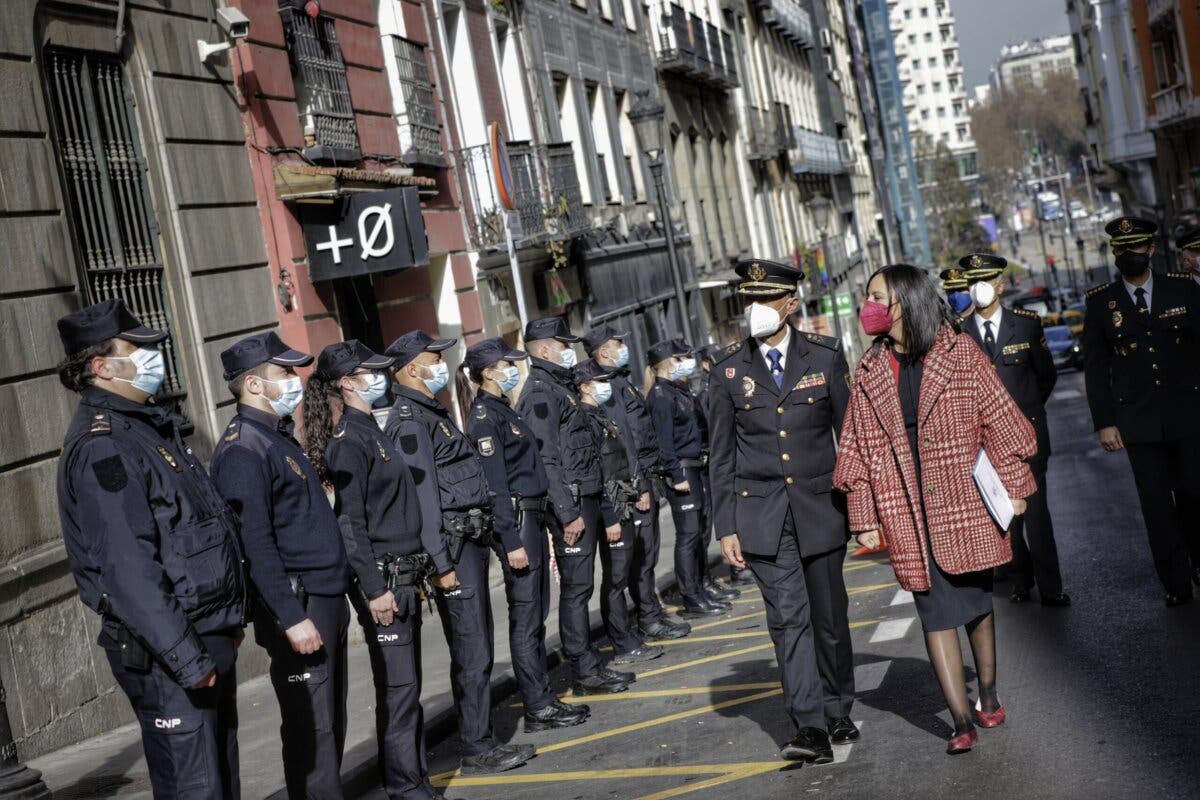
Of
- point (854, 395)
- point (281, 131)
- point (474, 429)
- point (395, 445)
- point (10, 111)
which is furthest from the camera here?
point (281, 131)

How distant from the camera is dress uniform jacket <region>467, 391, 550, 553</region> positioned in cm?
926

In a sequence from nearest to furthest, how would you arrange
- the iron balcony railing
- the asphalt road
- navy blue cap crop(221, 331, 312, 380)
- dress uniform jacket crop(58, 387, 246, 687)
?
dress uniform jacket crop(58, 387, 246, 687) < the asphalt road < navy blue cap crop(221, 331, 312, 380) < the iron balcony railing

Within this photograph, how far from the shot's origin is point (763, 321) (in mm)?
7688

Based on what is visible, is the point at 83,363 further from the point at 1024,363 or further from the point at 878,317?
the point at 1024,363

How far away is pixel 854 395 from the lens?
738 centimetres

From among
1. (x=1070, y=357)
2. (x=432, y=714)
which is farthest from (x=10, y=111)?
(x=1070, y=357)

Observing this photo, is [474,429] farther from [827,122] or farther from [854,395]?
[827,122]

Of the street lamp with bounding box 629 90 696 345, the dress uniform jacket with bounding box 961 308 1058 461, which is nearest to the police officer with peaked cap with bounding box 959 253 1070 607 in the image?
the dress uniform jacket with bounding box 961 308 1058 461

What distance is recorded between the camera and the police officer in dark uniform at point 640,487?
11766mm

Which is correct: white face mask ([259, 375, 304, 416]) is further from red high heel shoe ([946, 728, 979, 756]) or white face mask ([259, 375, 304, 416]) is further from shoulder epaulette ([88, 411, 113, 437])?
red high heel shoe ([946, 728, 979, 756])

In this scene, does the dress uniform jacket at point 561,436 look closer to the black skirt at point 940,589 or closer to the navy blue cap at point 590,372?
the navy blue cap at point 590,372

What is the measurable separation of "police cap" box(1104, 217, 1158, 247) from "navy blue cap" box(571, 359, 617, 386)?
3.65m

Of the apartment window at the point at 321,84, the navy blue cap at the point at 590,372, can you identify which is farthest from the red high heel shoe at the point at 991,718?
the apartment window at the point at 321,84

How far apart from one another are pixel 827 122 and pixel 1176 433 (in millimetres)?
59100
